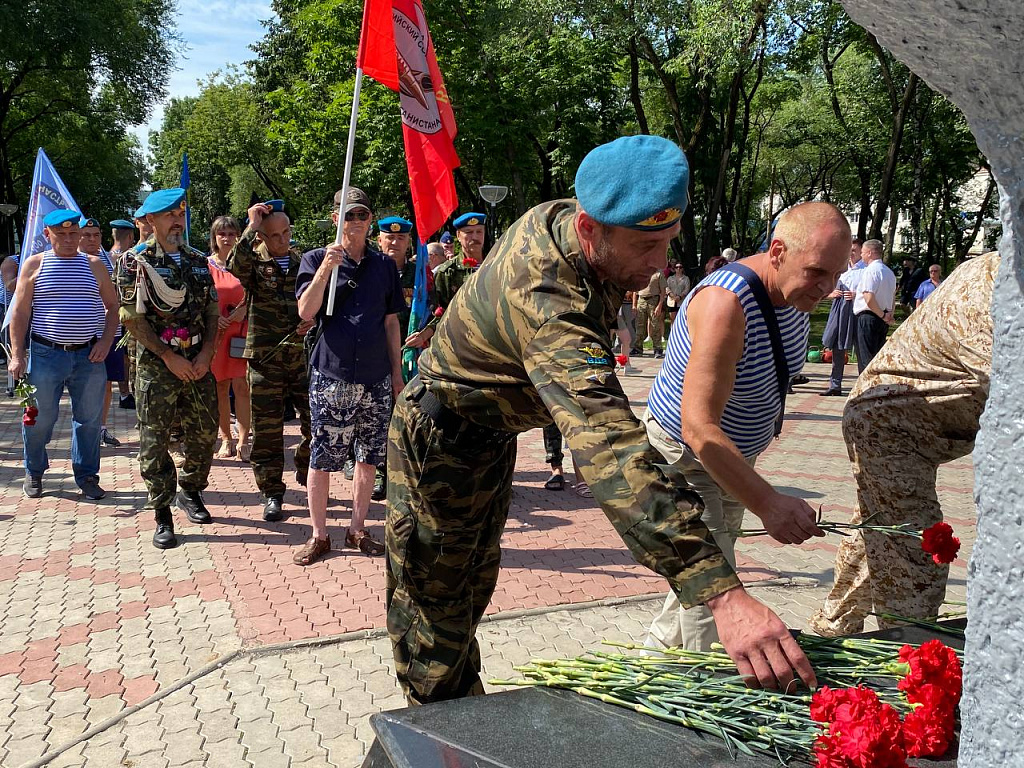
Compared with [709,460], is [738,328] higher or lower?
higher

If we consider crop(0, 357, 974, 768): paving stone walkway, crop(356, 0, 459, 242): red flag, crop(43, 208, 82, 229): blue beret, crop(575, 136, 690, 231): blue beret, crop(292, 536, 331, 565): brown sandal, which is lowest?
crop(0, 357, 974, 768): paving stone walkway

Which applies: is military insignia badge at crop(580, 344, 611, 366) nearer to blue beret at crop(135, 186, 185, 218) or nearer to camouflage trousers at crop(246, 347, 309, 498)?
blue beret at crop(135, 186, 185, 218)

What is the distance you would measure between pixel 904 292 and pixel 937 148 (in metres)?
8.47

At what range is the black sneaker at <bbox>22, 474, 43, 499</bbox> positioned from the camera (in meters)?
6.53

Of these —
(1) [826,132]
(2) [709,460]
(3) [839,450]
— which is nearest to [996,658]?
(2) [709,460]

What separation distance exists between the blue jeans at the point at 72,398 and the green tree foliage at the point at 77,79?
69.2 feet

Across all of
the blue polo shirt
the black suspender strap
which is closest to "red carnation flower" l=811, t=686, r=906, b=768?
the black suspender strap

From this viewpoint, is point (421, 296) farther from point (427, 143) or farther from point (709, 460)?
point (709, 460)

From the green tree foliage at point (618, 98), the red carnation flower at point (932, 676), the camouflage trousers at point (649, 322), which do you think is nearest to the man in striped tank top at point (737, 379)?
the red carnation flower at point (932, 676)

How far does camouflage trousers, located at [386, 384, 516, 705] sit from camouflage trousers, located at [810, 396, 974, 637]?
1.52m

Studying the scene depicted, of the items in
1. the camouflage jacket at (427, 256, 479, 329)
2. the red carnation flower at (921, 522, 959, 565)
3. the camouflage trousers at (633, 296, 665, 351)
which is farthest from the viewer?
the camouflage trousers at (633, 296, 665, 351)

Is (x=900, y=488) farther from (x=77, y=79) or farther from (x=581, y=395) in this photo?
(x=77, y=79)

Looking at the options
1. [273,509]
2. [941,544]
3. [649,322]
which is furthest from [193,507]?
[649,322]

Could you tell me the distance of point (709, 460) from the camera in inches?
93.8
